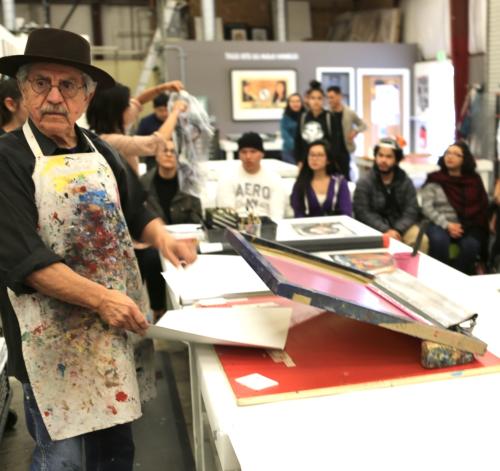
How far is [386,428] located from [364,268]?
0.96 meters

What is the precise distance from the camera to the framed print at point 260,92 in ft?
30.0

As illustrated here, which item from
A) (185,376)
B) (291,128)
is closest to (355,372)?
(185,376)

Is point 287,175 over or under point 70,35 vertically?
under

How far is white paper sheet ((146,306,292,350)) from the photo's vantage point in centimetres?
137

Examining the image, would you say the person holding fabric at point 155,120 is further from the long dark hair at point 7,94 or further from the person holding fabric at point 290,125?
the long dark hair at point 7,94

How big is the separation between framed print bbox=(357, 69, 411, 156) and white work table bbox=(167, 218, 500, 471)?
8.59 meters

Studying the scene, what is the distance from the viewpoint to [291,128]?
6.62 meters

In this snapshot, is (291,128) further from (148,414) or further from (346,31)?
(346,31)

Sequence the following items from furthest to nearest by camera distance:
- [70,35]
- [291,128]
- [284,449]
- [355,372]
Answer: [291,128], [70,35], [355,372], [284,449]

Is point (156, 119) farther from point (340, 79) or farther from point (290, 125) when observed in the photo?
point (340, 79)

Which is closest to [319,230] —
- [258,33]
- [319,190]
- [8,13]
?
[319,190]

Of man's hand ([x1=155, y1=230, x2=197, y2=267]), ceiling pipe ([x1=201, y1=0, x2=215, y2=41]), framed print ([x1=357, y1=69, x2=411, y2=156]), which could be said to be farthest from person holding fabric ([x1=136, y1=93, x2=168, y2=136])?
framed print ([x1=357, y1=69, x2=411, y2=156])

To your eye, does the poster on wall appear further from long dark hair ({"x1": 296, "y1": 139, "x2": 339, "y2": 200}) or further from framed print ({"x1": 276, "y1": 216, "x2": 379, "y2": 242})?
framed print ({"x1": 276, "y1": 216, "x2": 379, "y2": 242})

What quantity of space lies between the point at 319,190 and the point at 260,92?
5.53 m
